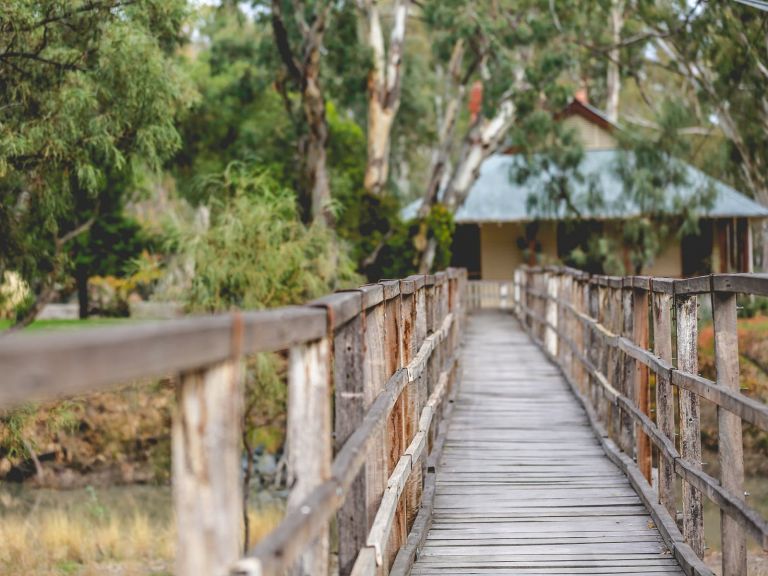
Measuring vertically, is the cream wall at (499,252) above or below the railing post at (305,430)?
above

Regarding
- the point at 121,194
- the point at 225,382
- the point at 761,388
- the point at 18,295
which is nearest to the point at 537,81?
the point at 761,388

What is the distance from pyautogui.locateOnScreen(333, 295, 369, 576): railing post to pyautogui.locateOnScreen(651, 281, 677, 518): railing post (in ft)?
9.05

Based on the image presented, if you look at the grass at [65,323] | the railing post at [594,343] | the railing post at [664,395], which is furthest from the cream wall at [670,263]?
the railing post at [664,395]

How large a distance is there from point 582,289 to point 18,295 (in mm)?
8619

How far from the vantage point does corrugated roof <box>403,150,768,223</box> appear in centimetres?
2883

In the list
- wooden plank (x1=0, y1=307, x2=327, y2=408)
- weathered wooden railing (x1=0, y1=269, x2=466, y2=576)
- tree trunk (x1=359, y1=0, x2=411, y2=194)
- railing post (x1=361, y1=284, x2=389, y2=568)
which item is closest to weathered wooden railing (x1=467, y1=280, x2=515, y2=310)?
tree trunk (x1=359, y1=0, x2=411, y2=194)

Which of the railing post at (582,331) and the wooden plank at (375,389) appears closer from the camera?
the wooden plank at (375,389)

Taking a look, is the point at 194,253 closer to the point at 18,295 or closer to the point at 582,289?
the point at 18,295

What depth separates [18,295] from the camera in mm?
15711

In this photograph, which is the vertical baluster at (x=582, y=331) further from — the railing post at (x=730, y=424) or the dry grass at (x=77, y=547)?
the dry grass at (x=77, y=547)

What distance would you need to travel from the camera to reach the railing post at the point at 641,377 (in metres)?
7.57

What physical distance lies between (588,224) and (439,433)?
21.5m

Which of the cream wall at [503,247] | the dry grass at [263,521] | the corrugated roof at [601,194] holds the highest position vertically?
the corrugated roof at [601,194]

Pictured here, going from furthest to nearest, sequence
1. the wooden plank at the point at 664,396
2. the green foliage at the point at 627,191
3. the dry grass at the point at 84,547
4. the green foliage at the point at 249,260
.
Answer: the green foliage at the point at 627,191, the green foliage at the point at 249,260, the dry grass at the point at 84,547, the wooden plank at the point at 664,396
